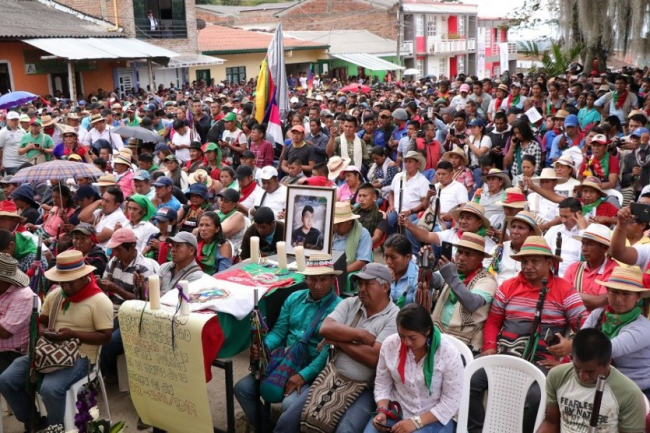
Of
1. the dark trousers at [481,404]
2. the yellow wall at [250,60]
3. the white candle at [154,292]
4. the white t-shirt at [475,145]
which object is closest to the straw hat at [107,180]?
the white candle at [154,292]

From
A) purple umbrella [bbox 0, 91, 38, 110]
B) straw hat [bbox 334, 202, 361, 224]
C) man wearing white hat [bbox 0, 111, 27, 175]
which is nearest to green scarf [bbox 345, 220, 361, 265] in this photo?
straw hat [bbox 334, 202, 361, 224]

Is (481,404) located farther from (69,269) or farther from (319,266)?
(69,269)

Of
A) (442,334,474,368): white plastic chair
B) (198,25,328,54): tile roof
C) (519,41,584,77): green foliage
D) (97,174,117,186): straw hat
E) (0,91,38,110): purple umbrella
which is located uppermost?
(198,25,328,54): tile roof

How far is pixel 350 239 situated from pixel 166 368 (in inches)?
103

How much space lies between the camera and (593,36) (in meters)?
18.3

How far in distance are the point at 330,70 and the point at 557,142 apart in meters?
35.9

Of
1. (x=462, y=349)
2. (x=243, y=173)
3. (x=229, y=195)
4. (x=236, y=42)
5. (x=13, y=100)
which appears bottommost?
(x=462, y=349)

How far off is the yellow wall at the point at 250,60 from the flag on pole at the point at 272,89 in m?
24.6

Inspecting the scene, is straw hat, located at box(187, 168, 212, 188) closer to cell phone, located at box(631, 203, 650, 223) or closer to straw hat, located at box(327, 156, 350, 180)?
straw hat, located at box(327, 156, 350, 180)

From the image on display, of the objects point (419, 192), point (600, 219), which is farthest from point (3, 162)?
point (600, 219)

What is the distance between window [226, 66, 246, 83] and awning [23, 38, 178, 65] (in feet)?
28.0

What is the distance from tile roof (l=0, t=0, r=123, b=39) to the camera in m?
25.0

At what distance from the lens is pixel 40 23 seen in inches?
1065

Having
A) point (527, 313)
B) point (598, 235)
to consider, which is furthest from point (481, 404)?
point (598, 235)
